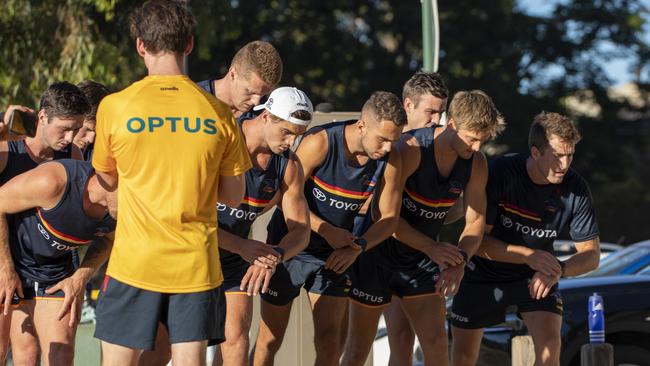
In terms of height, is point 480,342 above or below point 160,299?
below

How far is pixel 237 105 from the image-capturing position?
24.7ft

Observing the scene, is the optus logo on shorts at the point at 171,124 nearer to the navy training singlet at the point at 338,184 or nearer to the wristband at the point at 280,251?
the wristband at the point at 280,251

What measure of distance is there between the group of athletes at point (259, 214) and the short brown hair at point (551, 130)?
0.01 m

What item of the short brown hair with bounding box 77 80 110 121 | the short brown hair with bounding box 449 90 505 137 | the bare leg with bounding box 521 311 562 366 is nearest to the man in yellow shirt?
the short brown hair with bounding box 77 80 110 121

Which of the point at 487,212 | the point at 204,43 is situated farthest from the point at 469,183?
the point at 204,43

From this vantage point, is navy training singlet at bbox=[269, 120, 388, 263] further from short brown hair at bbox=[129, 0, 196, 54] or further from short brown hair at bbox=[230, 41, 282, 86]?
short brown hair at bbox=[129, 0, 196, 54]

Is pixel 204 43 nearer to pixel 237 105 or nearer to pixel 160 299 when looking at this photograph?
pixel 237 105

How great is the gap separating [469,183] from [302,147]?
129 centimetres

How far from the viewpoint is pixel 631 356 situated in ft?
30.1

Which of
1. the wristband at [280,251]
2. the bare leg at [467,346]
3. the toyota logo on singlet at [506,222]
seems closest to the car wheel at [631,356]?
the bare leg at [467,346]

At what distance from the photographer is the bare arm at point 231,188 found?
5.73 metres

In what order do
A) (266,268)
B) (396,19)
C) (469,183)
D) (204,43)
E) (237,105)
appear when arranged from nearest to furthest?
1. (266,268)
2. (237,105)
3. (469,183)
4. (204,43)
5. (396,19)

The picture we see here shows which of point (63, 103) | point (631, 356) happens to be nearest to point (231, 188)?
point (63, 103)

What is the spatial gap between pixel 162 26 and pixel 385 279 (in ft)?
10.8
